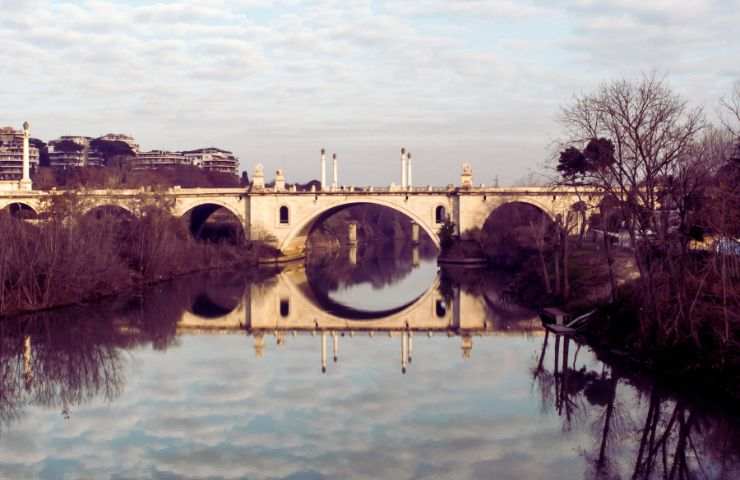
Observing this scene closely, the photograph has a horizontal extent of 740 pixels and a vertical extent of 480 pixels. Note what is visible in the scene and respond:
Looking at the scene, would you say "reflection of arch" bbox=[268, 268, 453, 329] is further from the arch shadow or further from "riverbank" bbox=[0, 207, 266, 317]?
the arch shadow

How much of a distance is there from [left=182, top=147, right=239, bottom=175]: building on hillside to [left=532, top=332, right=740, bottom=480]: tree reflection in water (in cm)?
9914

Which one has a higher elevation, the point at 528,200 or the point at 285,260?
the point at 528,200

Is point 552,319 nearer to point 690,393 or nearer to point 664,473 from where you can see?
point 690,393

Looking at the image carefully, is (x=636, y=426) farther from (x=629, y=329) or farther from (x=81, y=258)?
(x=81, y=258)

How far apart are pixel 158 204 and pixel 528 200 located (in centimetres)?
2017

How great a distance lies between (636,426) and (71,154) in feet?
331

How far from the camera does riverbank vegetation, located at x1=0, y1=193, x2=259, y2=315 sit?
25377 mm

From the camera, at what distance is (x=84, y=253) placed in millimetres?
27875

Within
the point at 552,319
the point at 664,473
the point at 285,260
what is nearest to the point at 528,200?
the point at 285,260

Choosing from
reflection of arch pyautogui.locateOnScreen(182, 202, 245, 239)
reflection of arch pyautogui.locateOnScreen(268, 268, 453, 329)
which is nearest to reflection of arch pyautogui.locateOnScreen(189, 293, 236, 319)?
reflection of arch pyautogui.locateOnScreen(268, 268, 453, 329)

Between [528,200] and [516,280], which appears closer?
[516,280]

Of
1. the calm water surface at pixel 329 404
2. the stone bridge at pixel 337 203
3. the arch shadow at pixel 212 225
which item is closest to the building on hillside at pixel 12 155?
the arch shadow at pixel 212 225

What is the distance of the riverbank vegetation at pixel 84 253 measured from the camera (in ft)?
83.3

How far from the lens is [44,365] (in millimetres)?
18750
